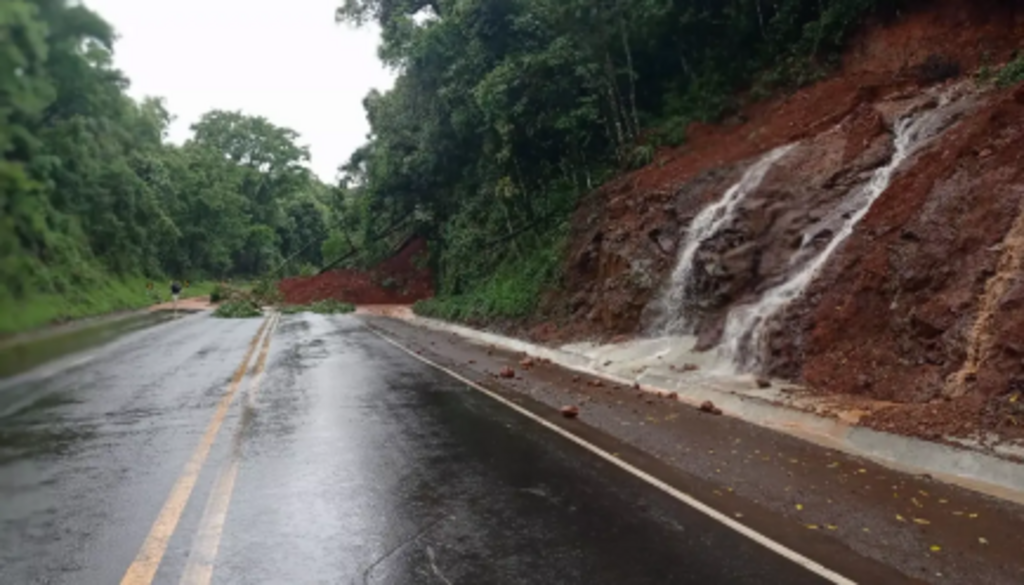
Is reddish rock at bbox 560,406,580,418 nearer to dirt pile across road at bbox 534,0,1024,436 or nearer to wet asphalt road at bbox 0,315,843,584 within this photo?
wet asphalt road at bbox 0,315,843,584

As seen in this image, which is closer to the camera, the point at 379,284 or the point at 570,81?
the point at 570,81

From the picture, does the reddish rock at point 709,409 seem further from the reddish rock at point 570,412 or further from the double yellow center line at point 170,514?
the double yellow center line at point 170,514

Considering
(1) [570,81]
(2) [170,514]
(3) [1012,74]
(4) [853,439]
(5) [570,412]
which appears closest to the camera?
(2) [170,514]

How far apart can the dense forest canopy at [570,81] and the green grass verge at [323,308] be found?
1043cm

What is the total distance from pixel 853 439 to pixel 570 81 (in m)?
18.3

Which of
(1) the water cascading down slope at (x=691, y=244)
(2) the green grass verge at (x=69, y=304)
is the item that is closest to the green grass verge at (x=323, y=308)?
(1) the water cascading down slope at (x=691, y=244)

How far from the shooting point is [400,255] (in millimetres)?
53281

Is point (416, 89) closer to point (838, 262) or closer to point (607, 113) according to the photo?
point (607, 113)

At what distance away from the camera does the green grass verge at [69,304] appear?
2.54m

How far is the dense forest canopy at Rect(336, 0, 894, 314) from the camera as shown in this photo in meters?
24.4

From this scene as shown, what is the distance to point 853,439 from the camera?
367 inches

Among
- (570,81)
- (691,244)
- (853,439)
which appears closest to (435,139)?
(570,81)

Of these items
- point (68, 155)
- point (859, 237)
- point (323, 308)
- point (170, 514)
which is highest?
point (859, 237)

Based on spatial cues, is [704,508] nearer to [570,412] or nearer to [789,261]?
[570,412]
